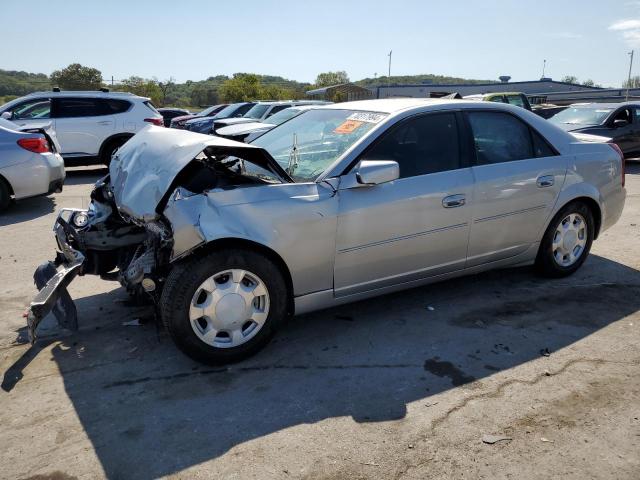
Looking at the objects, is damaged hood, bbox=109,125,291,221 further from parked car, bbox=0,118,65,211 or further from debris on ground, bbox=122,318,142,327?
parked car, bbox=0,118,65,211

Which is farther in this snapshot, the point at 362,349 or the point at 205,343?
the point at 362,349

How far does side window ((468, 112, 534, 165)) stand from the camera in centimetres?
421

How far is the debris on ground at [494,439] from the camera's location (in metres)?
2.68

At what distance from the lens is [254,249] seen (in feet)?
11.0

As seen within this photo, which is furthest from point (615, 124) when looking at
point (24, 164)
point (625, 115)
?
point (24, 164)

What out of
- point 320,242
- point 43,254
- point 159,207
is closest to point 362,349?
point 320,242

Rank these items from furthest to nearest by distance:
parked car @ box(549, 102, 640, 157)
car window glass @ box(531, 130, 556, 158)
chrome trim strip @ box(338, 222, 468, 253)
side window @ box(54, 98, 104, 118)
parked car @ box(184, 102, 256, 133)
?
parked car @ box(184, 102, 256, 133)
parked car @ box(549, 102, 640, 157)
side window @ box(54, 98, 104, 118)
car window glass @ box(531, 130, 556, 158)
chrome trim strip @ box(338, 222, 468, 253)

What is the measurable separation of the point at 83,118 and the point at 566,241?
10181 millimetres

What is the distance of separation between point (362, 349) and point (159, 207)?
168 centimetres

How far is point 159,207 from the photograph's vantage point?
331 cm

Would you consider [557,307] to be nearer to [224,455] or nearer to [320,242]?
[320,242]

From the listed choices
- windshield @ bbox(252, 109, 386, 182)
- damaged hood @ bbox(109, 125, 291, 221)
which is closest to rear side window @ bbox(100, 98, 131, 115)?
windshield @ bbox(252, 109, 386, 182)

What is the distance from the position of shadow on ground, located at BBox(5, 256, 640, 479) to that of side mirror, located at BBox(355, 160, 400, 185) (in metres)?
1.17

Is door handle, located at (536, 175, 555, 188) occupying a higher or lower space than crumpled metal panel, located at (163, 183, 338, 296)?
higher
